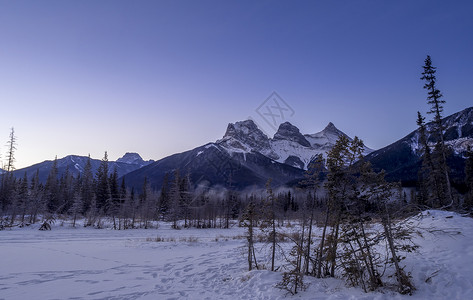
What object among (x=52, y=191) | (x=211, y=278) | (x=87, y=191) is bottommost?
(x=211, y=278)

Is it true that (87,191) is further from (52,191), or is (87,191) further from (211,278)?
(211,278)

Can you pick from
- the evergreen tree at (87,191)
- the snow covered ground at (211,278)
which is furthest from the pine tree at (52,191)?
the snow covered ground at (211,278)

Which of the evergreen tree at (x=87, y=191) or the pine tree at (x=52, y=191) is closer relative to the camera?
the pine tree at (x=52, y=191)

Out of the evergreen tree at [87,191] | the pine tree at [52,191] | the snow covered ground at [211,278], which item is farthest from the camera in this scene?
the evergreen tree at [87,191]

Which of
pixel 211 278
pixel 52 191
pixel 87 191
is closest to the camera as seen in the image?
pixel 211 278

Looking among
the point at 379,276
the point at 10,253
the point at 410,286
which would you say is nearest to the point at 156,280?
the point at 379,276

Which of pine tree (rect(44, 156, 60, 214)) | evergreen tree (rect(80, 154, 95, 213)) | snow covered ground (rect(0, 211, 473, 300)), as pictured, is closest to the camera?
snow covered ground (rect(0, 211, 473, 300))

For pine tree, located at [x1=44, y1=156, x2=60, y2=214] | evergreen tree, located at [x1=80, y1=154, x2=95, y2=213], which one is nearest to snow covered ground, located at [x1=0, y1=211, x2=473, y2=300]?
evergreen tree, located at [x1=80, y1=154, x2=95, y2=213]

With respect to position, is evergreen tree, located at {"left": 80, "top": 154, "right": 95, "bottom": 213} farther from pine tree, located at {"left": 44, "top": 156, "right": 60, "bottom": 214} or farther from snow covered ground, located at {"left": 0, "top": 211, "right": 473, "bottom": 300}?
snow covered ground, located at {"left": 0, "top": 211, "right": 473, "bottom": 300}

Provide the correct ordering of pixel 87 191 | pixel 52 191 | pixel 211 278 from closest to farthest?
1. pixel 211 278
2. pixel 87 191
3. pixel 52 191

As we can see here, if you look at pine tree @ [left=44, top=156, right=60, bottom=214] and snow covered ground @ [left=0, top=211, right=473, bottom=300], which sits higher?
pine tree @ [left=44, top=156, right=60, bottom=214]

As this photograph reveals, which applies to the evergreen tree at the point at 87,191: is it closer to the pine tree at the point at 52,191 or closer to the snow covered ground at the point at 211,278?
the pine tree at the point at 52,191

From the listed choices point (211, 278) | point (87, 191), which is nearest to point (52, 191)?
point (87, 191)

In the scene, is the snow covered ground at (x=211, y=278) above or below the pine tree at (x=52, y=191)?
below
